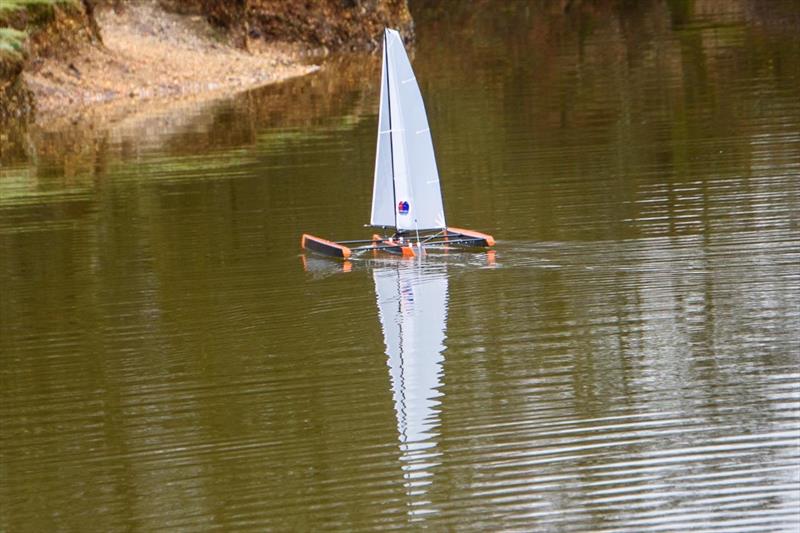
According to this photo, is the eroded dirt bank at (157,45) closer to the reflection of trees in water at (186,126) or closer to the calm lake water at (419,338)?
the reflection of trees in water at (186,126)

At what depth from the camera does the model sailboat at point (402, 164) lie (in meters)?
25.8

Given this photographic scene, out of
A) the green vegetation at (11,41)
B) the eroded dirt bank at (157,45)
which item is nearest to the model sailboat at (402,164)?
the green vegetation at (11,41)

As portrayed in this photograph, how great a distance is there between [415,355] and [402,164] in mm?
7995

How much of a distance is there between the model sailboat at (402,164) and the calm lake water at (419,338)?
39.2 inches

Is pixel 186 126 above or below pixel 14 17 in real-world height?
below

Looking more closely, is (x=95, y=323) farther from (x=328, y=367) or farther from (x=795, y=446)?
(x=795, y=446)

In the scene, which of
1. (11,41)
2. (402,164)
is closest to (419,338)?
(402,164)

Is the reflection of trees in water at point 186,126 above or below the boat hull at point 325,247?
above

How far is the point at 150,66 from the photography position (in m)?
57.6

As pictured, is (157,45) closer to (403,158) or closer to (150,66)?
(150,66)

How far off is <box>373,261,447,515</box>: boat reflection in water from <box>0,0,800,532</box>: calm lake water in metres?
0.05

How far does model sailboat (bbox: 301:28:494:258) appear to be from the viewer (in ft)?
84.6

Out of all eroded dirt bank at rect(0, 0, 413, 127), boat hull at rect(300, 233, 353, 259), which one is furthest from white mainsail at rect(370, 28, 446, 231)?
eroded dirt bank at rect(0, 0, 413, 127)

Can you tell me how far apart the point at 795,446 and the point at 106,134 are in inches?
1301
